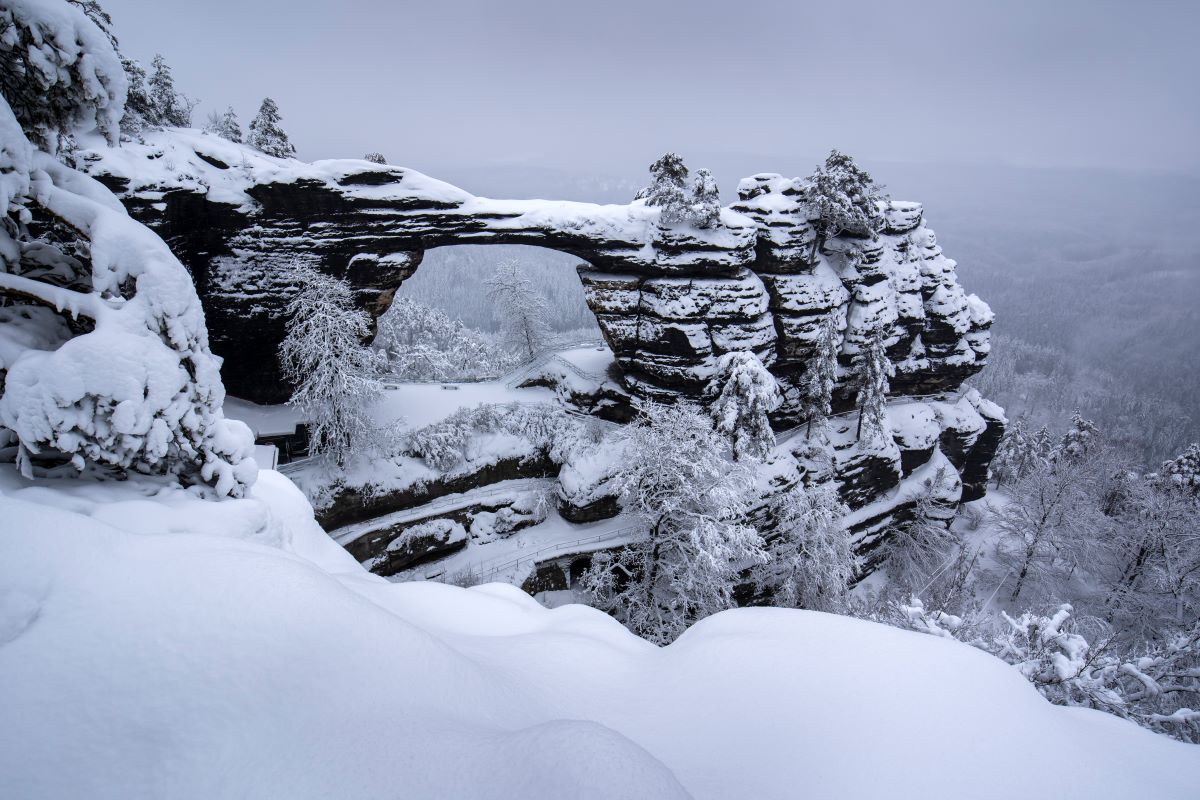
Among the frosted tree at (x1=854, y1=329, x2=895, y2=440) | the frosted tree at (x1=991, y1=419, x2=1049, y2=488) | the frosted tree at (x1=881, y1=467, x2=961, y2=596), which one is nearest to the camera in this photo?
the frosted tree at (x1=854, y1=329, x2=895, y2=440)

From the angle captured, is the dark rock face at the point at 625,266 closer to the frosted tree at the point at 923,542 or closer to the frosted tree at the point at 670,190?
the frosted tree at the point at 670,190

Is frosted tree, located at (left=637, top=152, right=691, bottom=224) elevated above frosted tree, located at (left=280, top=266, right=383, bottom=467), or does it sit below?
above

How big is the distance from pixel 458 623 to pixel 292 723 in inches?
154

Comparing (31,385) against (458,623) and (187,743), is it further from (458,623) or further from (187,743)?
(458,623)

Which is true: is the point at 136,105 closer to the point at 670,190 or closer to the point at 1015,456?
the point at 670,190

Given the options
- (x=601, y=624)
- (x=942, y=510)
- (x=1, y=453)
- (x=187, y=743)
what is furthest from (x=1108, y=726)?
(x=942, y=510)

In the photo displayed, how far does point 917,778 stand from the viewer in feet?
12.7

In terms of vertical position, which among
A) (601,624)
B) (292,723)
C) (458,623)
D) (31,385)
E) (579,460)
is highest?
(31,385)

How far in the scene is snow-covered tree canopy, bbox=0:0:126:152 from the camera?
4.87 m

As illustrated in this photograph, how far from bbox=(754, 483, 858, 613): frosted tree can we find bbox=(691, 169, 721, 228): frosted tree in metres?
13.8

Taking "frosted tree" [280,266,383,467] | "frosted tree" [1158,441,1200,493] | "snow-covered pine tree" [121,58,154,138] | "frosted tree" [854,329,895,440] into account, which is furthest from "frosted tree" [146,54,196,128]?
"frosted tree" [1158,441,1200,493]

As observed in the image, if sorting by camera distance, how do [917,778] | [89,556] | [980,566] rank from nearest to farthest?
1. [89,556]
2. [917,778]
3. [980,566]

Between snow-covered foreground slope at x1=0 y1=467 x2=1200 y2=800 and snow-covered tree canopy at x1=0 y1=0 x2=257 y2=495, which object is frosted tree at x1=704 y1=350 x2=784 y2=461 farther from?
snow-covered tree canopy at x1=0 y1=0 x2=257 y2=495

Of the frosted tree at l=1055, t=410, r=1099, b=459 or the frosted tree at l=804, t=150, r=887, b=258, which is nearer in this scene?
the frosted tree at l=804, t=150, r=887, b=258
